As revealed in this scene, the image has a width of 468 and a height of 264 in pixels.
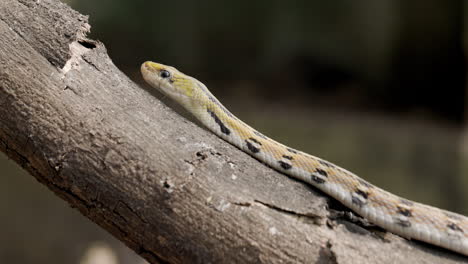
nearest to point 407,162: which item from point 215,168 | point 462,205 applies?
point 462,205

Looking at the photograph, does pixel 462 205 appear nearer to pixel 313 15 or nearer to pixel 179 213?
pixel 313 15

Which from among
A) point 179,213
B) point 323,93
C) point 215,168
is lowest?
point 179,213

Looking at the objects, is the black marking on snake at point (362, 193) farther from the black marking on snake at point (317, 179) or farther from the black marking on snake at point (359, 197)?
the black marking on snake at point (317, 179)

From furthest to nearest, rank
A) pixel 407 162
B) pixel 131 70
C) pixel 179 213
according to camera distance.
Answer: pixel 131 70 < pixel 407 162 < pixel 179 213

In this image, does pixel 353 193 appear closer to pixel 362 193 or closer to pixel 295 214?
pixel 362 193

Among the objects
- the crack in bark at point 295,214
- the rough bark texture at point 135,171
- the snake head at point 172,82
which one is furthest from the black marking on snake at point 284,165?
the snake head at point 172,82

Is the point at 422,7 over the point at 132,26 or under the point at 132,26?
over

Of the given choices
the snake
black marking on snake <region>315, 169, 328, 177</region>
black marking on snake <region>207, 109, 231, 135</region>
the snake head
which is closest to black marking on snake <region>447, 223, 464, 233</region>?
the snake
